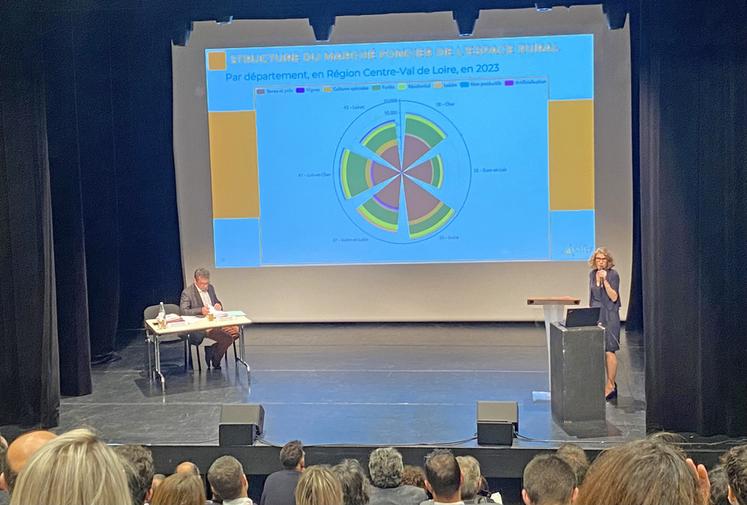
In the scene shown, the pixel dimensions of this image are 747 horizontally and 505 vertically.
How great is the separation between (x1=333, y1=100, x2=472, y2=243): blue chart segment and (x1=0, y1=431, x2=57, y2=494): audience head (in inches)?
244

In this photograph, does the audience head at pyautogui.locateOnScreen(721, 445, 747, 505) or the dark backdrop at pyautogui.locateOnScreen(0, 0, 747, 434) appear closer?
the audience head at pyautogui.locateOnScreen(721, 445, 747, 505)

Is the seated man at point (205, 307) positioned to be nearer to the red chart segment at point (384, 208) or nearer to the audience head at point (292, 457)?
the red chart segment at point (384, 208)

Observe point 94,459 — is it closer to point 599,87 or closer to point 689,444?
point 689,444

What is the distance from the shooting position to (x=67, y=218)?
22.5ft

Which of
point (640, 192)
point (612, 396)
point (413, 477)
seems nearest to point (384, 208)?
point (640, 192)

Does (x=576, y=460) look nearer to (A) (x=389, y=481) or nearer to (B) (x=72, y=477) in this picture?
(A) (x=389, y=481)

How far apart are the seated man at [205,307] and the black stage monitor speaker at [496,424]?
289 centimetres

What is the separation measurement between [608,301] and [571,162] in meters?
2.67

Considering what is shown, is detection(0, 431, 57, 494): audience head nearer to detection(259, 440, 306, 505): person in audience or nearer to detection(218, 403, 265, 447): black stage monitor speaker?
detection(259, 440, 306, 505): person in audience

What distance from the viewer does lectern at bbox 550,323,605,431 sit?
229 inches

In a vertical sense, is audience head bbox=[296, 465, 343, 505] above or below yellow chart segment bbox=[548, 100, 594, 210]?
below

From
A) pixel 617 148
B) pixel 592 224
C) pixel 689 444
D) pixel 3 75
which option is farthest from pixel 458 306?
pixel 3 75

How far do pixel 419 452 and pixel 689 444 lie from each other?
1.72 metres

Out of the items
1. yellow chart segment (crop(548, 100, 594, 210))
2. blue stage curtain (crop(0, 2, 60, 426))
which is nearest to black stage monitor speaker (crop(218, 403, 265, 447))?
blue stage curtain (crop(0, 2, 60, 426))
